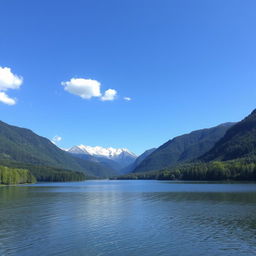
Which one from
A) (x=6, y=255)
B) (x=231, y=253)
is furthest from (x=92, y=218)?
(x=231, y=253)

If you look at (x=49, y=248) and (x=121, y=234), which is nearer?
(x=49, y=248)

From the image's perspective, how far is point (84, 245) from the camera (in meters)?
39.4

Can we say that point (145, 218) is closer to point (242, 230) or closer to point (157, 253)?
point (242, 230)

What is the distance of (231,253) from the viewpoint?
116 ft

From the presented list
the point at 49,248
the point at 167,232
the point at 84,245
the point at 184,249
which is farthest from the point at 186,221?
the point at 49,248

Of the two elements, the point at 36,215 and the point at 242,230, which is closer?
the point at 242,230

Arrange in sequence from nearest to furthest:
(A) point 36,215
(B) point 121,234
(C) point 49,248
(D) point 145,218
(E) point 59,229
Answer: (C) point 49,248
(B) point 121,234
(E) point 59,229
(D) point 145,218
(A) point 36,215

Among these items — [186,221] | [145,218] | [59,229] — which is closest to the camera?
[59,229]

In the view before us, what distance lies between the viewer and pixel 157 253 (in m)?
35.7

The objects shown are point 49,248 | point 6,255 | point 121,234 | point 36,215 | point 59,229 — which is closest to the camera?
point 6,255

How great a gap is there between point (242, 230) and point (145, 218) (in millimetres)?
18858

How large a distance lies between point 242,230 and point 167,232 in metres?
10.9

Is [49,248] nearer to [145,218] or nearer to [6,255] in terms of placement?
[6,255]

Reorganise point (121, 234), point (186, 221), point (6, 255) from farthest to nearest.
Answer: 1. point (186, 221)
2. point (121, 234)
3. point (6, 255)
